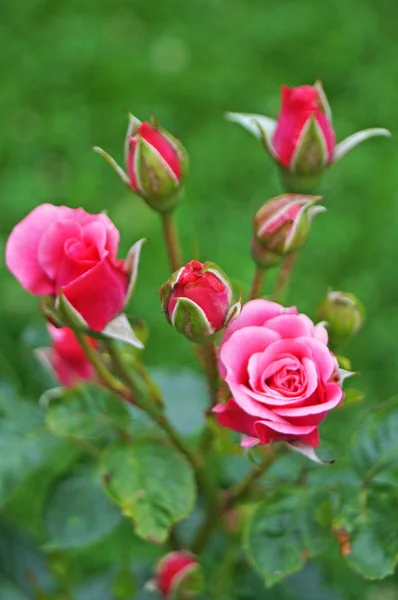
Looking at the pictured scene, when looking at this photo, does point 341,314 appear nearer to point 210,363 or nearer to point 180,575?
point 210,363

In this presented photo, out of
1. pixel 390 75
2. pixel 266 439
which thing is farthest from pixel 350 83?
pixel 266 439

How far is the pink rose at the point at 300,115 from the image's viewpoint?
860 millimetres

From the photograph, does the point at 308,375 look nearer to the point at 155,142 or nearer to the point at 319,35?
the point at 155,142

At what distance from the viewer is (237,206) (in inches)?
94.4

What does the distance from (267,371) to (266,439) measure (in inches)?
2.4

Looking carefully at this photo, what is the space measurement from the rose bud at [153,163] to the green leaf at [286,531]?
0.34 m

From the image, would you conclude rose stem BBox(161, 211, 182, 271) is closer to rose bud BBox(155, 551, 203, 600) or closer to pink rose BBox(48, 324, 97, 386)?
pink rose BBox(48, 324, 97, 386)

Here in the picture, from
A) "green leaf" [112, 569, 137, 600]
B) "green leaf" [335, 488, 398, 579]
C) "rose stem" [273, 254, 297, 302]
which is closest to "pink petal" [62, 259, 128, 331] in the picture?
"rose stem" [273, 254, 297, 302]

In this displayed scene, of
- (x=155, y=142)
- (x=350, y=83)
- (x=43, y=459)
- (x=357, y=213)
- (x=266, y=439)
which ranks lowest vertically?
(x=357, y=213)

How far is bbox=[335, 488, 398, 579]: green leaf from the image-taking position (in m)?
0.82

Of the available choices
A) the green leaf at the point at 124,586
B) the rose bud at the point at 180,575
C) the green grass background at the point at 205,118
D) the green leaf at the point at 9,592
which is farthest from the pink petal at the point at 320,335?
the green grass background at the point at 205,118

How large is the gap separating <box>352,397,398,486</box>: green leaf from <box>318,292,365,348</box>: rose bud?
90 mm

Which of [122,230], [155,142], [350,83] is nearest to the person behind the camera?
[155,142]

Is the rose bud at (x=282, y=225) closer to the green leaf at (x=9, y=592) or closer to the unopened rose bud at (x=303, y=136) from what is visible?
the unopened rose bud at (x=303, y=136)
